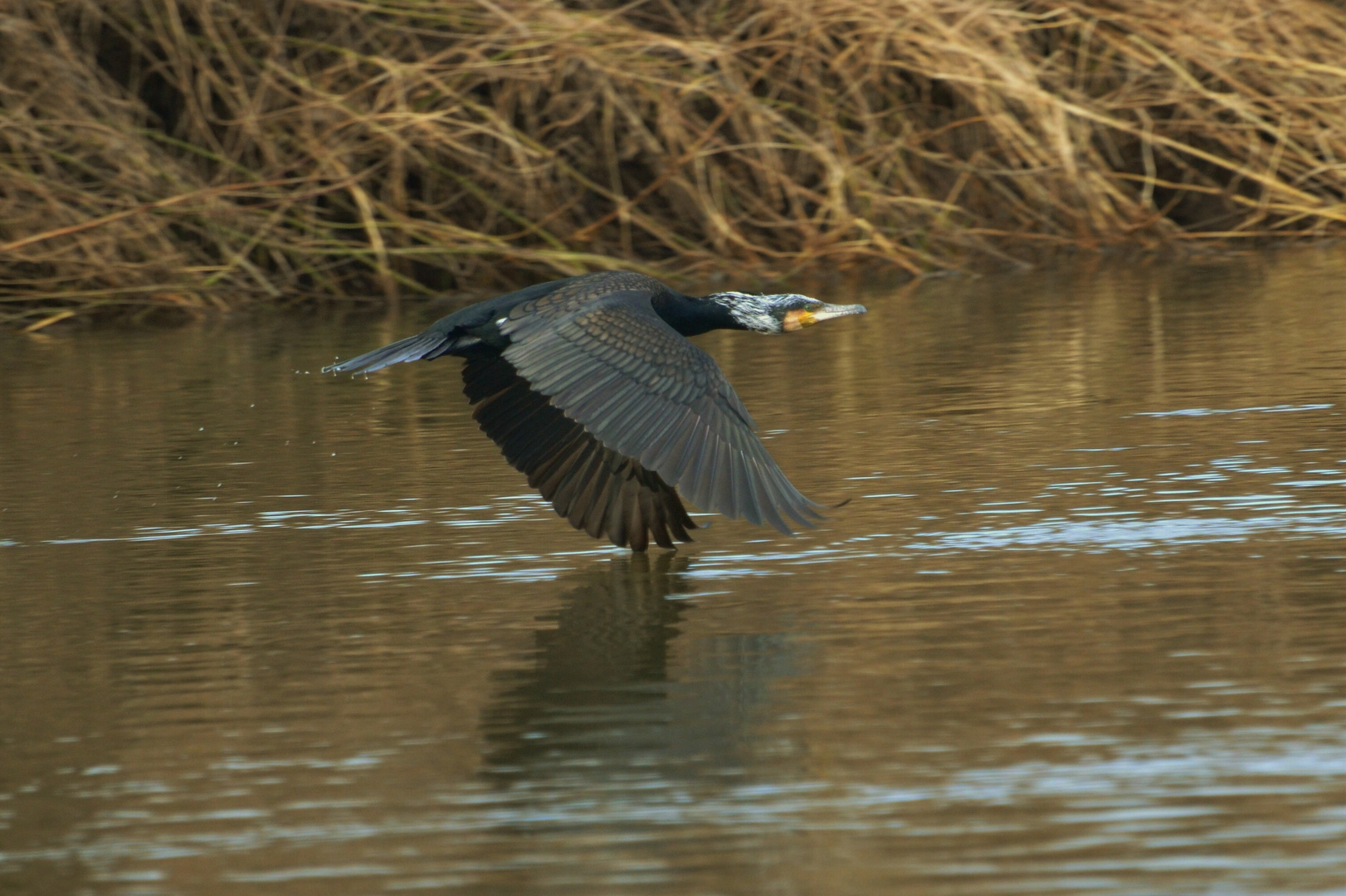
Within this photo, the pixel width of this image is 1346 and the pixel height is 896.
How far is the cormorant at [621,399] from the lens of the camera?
19.1 feet

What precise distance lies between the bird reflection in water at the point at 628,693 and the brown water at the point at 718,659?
0.04 feet

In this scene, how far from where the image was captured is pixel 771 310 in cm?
764

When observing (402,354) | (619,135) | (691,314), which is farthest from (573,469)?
(619,135)

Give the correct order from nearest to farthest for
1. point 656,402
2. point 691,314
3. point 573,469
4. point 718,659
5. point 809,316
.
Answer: point 718,659 < point 656,402 < point 573,469 < point 691,314 < point 809,316

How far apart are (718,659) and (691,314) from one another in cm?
250

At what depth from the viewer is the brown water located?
3805 mm

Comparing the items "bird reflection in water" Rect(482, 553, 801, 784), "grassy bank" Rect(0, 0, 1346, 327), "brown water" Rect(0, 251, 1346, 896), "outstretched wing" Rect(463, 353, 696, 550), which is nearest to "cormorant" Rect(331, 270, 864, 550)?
"outstretched wing" Rect(463, 353, 696, 550)

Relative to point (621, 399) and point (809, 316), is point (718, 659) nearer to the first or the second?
point (621, 399)

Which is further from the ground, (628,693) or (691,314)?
(691,314)

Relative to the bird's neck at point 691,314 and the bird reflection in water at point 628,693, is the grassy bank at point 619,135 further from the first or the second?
the bird reflection in water at point 628,693

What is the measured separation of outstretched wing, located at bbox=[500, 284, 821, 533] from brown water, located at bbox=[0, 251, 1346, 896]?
0.32 meters

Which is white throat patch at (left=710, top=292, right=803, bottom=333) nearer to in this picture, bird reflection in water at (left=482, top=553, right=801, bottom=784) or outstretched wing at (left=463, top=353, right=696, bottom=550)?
outstretched wing at (left=463, top=353, right=696, bottom=550)

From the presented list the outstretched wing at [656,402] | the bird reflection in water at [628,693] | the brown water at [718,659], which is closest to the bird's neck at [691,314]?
the brown water at [718,659]

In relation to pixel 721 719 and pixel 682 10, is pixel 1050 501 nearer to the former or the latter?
pixel 721 719
